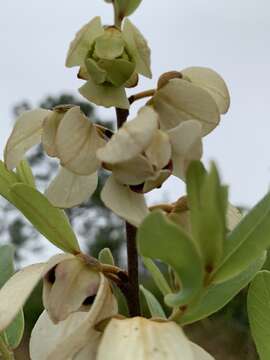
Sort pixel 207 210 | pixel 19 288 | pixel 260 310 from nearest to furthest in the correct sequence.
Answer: pixel 207 210, pixel 19 288, pixel 260 310

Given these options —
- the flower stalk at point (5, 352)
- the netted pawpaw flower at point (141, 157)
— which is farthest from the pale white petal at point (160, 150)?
the flower stalk at point (5, 352)

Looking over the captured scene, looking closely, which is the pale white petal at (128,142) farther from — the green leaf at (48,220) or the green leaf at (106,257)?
the green leaf at (106,257)

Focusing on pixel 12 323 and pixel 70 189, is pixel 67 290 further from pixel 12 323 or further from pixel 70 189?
pixel 12 323

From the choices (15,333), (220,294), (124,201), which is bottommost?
(15,333)

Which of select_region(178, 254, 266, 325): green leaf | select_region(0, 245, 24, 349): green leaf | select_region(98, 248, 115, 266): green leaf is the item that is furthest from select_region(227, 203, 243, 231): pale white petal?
select_region(0, 245, 24, 349): green leaf

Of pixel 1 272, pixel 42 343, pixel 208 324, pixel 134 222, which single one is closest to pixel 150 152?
pixel 134 222

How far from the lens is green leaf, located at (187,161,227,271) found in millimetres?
497

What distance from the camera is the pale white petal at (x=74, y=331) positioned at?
1.82ft

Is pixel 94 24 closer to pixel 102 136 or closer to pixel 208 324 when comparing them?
pixel 102 136

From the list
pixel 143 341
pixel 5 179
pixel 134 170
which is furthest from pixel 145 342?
pixel 5 179

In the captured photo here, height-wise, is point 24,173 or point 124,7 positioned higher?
point 124,7

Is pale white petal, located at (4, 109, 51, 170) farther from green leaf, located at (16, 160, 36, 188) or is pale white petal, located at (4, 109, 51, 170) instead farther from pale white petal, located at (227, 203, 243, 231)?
pale white petal, located at (227, 203, 243, 231)

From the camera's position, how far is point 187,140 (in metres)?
0.58

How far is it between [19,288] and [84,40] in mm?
180
